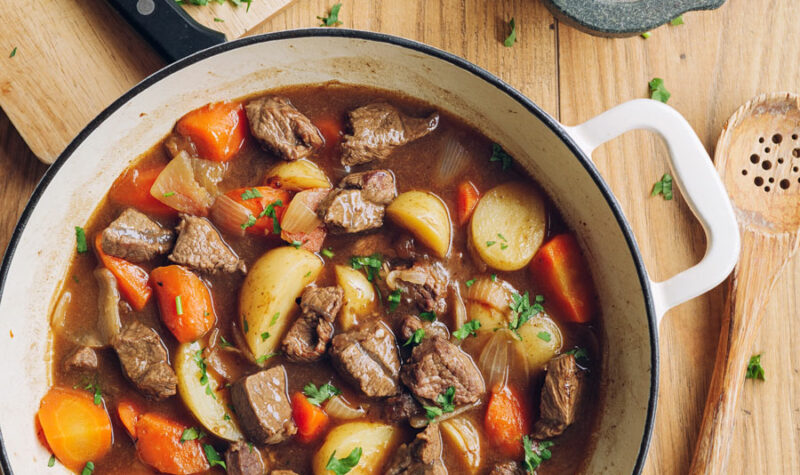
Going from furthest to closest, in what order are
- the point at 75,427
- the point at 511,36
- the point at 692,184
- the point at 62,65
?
the point at 511,36
the point at 62,65
the point at 75,427
the point at 692,184

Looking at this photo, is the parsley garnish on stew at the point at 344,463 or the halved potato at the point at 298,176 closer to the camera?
the parsley garnish on stew at the point at 344,463

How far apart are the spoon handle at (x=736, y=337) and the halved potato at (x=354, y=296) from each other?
4.54ft

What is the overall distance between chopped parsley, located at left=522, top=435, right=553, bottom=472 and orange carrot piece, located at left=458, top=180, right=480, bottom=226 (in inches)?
33.5

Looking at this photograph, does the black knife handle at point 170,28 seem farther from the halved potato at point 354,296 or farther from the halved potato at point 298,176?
the halved potato at point 354,296

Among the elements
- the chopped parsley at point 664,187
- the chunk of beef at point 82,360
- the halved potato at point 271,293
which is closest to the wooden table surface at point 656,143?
the chopped parsley at point 664,187

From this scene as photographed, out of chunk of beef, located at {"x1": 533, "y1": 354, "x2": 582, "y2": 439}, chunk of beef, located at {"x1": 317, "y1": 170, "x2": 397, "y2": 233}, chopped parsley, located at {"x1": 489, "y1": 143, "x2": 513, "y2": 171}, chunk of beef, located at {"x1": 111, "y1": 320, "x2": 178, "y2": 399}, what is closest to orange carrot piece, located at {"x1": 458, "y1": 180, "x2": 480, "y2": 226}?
chopped parsley, located at {"x1": 489, "y1": 143, "x2": 513, "y2": 171}

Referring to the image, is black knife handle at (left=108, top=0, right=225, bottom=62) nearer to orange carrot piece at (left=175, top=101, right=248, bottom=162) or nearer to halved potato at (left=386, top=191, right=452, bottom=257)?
orange carrot piece at (left=175, top=101, right=248, bottom=162)

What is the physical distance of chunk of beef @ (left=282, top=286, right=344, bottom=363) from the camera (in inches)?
101

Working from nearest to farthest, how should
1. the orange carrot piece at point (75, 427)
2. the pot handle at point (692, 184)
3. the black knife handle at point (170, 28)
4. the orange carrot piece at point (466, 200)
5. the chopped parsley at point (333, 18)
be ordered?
the pot handle at point (692, 184) → the black knife handle at point (170, 28) → the orange carrot piece at point (75, 427) → the orange carrot piece at point (466, 200) → the chopped parsley at point (333, 18)

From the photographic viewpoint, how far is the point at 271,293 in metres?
2.58

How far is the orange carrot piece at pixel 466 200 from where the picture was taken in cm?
Answer: 270

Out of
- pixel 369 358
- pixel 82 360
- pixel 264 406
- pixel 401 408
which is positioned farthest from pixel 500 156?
pixel 82 360

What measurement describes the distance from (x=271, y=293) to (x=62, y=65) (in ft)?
3.92

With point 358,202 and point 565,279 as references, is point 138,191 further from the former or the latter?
point 565,279
